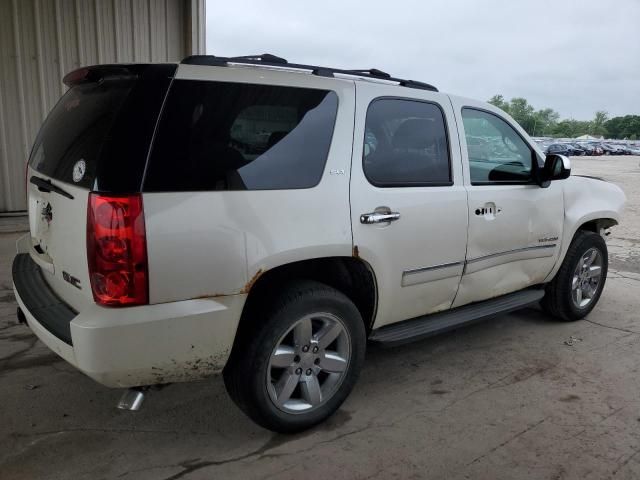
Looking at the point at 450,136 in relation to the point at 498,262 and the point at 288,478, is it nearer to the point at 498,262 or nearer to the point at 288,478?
the point at 498,262

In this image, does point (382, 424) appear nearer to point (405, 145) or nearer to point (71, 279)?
point (405, 145)

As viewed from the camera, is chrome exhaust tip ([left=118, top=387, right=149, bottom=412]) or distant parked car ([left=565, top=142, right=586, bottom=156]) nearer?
chrome exhaust tip ([left=118, top=387, right=149, bottom=412])

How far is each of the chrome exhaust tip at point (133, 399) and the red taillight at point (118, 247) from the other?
482mm

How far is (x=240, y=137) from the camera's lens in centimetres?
252

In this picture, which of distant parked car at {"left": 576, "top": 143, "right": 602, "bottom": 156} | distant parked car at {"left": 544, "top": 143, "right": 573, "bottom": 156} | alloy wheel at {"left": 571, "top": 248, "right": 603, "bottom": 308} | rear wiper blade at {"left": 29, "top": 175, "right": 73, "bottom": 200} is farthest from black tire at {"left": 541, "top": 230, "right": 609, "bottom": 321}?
distant parked car at {"left": 576, "top": 143, "right": 602, "bottom": 156}

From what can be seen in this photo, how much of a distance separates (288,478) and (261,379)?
0.48 metres

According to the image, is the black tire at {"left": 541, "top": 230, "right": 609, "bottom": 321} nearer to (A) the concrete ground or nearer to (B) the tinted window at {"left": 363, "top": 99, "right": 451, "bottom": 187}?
(A) the concrete ground

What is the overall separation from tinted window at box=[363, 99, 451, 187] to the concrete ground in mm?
1378

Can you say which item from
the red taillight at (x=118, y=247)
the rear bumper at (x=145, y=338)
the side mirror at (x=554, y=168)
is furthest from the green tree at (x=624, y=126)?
the red taillight at (x=118, y=247)

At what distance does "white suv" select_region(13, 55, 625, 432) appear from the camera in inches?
89.7

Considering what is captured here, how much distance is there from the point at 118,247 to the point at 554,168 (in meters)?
3.18

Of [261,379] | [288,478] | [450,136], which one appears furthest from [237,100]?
[288,478]

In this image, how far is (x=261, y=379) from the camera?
2.68 m

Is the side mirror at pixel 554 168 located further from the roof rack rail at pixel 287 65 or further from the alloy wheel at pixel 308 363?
the alloy wheel at pixel 308 363
